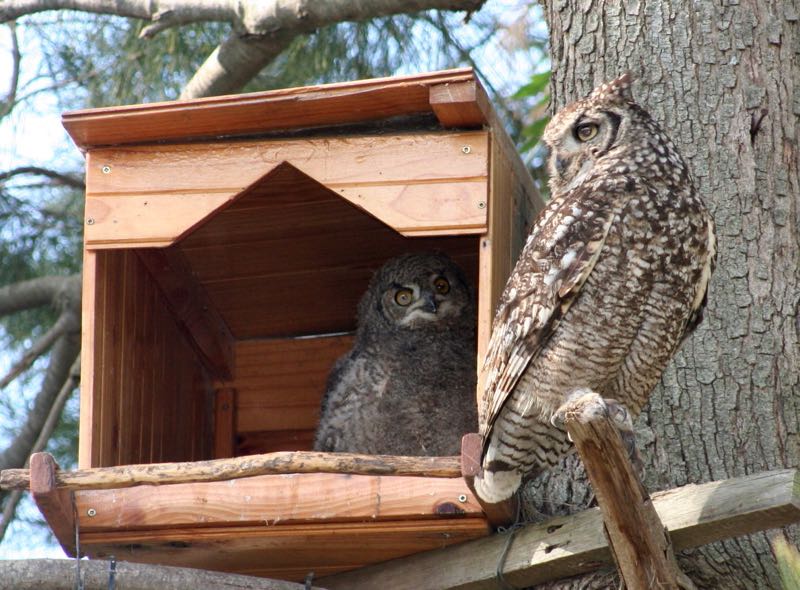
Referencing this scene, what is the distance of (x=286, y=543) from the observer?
11.1 feet

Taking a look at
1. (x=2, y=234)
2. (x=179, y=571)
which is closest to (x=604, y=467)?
(x=179, y=571)

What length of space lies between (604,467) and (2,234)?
3907 mm

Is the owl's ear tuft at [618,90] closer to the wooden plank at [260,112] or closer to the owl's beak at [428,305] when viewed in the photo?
the wooden plank at [260,112]

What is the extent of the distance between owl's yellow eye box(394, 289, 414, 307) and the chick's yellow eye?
0.29 ft

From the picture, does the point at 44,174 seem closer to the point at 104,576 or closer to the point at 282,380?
the point at 282,380

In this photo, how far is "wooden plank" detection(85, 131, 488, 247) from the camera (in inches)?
138

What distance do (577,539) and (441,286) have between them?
1.38 meters

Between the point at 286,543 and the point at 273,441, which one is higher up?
the point at 286,543

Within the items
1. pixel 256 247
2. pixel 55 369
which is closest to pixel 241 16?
pixel 256 247

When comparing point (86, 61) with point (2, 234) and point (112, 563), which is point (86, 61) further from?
point (112, 563)

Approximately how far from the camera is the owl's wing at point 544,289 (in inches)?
128

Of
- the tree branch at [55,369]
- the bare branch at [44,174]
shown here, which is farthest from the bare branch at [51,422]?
the bare branch at [44,174]

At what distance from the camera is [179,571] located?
10.6 ft

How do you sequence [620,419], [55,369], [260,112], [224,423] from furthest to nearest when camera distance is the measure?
[55,369], [224,423], [260,112], [620,419]
